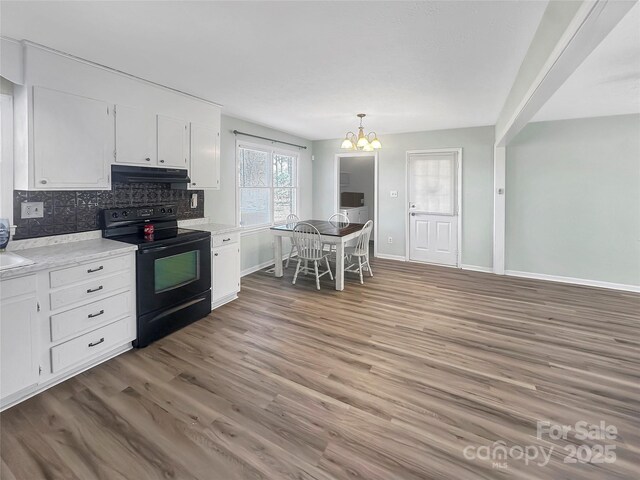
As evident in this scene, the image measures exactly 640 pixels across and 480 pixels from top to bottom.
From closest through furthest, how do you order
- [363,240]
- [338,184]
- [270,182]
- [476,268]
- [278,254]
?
[363,240]
[278,254]
[476,268]
[270,182]
[338,184]

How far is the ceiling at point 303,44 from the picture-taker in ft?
6.23

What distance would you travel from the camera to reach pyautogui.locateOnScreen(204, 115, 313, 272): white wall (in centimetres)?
443

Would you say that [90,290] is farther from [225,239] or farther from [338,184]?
[338,184]

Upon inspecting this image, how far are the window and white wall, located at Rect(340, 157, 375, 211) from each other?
2830mm

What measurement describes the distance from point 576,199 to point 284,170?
467 centimetres

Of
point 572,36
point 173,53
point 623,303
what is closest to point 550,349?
point 623,303

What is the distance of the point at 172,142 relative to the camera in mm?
3307

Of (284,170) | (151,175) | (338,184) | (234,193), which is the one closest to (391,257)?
(338,184)

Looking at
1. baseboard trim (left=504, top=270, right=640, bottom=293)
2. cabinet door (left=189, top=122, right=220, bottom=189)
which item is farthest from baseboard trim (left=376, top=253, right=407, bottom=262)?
cabinet door (left=189, top=122, right=220, bottom=189)

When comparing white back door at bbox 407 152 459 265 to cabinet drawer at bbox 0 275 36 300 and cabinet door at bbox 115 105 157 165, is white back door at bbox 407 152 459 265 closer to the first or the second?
cabinet door at bbox 115 105 157 165

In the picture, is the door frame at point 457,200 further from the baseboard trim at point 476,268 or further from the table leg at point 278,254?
the table leg at point 278,254

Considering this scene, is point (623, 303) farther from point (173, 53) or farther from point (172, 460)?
point (173, 53)

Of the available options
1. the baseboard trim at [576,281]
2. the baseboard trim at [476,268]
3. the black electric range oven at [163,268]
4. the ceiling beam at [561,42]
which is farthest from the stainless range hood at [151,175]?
the baseboard trim at [576,281]

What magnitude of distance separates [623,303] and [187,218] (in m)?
5.43
